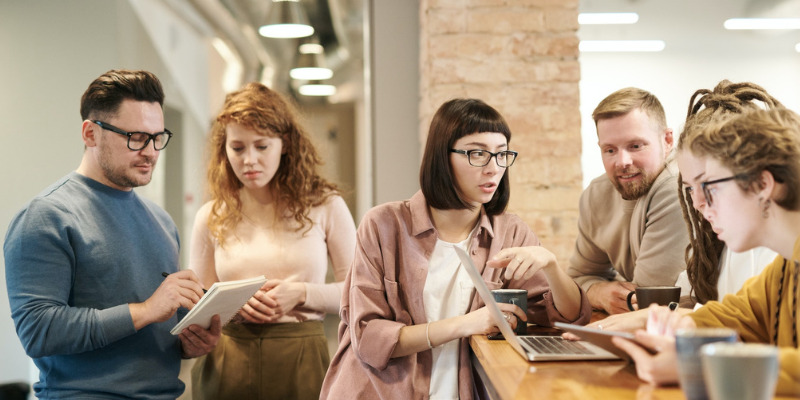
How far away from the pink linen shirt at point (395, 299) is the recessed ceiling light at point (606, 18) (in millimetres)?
1858

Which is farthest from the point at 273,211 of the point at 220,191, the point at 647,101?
the point at 647,101

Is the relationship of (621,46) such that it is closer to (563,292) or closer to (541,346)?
(563,292)

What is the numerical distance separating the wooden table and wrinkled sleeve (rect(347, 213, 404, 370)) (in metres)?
0.41

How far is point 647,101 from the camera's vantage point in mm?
2508

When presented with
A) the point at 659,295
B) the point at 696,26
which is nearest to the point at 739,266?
the point at 659,295

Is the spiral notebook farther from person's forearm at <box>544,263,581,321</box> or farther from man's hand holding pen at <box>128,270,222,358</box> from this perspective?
person's forearm at <box>544,263,581,321</box>

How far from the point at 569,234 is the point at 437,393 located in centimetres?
136

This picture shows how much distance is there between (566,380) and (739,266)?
86 centimetres

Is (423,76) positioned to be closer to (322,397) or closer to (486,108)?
(486,108)

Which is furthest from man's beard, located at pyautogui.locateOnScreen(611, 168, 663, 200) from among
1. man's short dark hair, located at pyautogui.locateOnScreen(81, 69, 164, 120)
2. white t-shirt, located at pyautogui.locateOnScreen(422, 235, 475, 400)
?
man's short dark hair, located at pyautogui.locateOnScreen(81, 69, 164, 120)

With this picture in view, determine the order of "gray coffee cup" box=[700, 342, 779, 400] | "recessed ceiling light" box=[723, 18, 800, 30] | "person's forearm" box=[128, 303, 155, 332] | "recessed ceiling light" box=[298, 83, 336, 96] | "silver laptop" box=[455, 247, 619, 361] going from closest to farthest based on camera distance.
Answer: "gray coffee cup" box=[700, 342, 779, 400]
"silver laptop" box=[455, 247, 619, 361]
"person's forearm" box=[128, 303, 155, 332]
"recessed ceiling light" box=[298, 83, 336, 96]
"recessed ceiling light" box=[723, 18, 800, 30]

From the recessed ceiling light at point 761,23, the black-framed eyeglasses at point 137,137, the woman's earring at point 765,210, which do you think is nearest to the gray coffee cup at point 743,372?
the woman's earring at point 765,210

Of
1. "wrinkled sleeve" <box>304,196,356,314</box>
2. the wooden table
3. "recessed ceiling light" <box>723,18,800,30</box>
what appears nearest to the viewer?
the wooden table

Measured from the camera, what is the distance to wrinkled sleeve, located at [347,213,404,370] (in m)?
1.99
